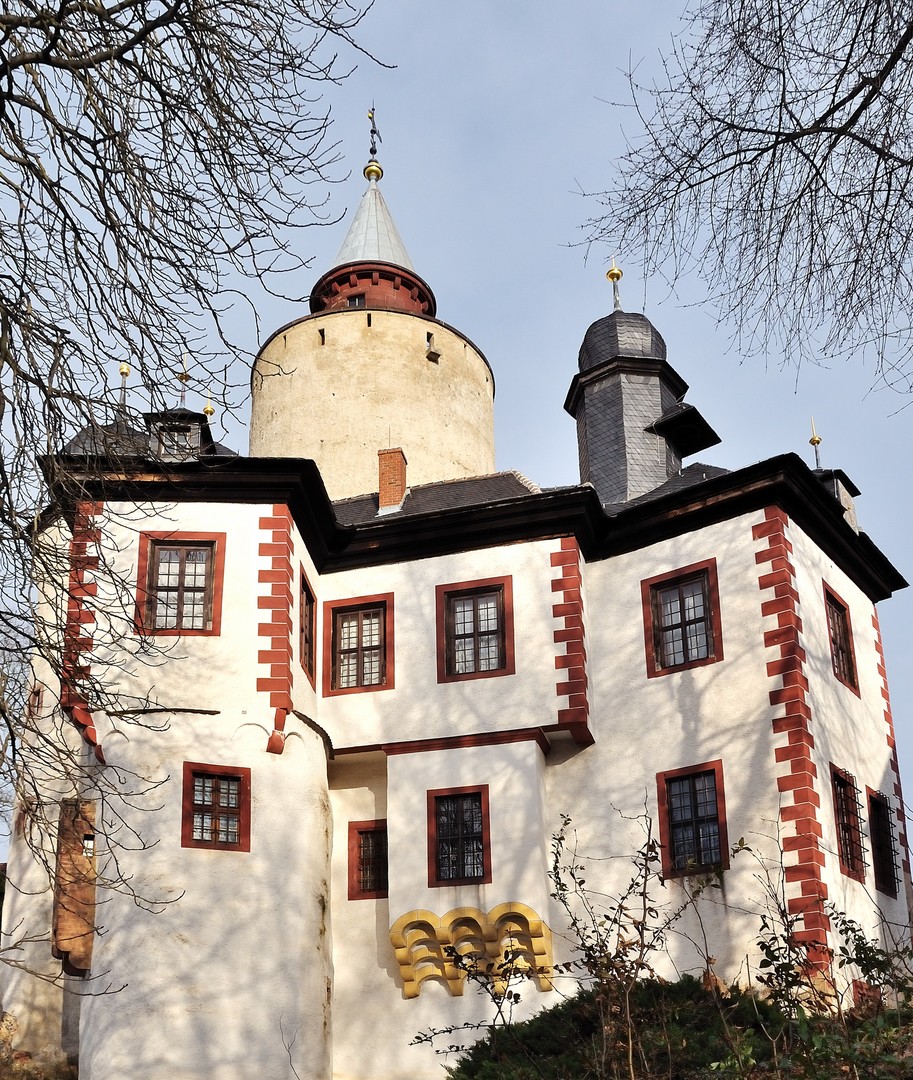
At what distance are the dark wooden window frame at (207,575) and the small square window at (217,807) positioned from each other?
2032 millimetres

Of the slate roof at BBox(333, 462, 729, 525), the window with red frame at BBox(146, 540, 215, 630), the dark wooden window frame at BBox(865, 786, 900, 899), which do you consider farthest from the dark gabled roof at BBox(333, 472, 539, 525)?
the dark wooden window frame at BBox(865, 786, 900, 899)

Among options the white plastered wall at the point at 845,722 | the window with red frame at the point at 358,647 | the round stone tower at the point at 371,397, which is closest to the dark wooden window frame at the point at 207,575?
the window with red frame at the point at 358,647

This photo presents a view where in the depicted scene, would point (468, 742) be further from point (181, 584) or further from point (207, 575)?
point (181, 584)

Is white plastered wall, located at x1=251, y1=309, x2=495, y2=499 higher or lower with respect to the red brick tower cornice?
lower

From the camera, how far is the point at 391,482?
86.1 feet

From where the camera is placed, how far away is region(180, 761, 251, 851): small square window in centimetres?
2058

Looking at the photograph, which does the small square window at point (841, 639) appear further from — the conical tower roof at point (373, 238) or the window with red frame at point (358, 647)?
the conical tower roof at point (373, 238)

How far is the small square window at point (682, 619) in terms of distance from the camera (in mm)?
22219

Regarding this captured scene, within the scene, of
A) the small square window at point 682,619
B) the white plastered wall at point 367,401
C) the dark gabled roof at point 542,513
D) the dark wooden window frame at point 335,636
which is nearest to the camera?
the small square window at point 682,619

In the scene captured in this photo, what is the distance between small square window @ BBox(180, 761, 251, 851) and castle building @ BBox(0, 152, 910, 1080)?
0.04 meters

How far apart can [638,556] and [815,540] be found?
9.09 ft

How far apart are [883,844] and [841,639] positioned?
3.22 metres

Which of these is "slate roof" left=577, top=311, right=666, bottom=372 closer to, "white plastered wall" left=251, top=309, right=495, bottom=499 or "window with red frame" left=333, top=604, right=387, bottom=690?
"white plastered wall" left=251, top=309, right=495, bottom=499

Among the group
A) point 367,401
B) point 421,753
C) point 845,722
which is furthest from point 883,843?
point 367,401
